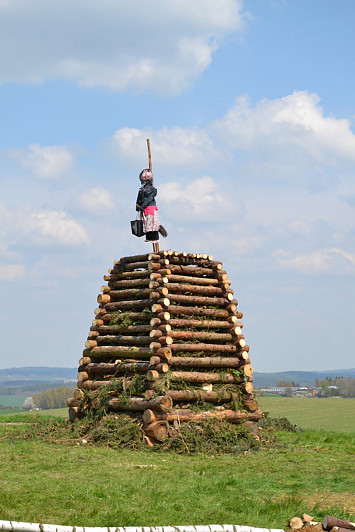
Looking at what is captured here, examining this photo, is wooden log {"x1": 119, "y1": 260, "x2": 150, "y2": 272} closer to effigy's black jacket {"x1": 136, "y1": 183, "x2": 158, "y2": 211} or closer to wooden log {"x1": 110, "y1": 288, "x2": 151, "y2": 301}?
wooden log {"x1": 110, "y1": 288, "x2": 151, "y2": 301}

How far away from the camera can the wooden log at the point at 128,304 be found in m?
18.9

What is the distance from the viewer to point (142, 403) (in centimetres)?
1698

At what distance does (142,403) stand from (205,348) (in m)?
2.68

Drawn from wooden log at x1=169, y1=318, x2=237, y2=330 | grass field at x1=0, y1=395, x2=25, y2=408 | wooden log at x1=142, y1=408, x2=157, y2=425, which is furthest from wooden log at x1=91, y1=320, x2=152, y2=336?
grass field at x1=0, y1=395, x2=25, y2=408

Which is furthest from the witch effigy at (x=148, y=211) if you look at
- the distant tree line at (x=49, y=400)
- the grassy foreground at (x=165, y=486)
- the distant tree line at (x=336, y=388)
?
the distant tree line at (x=49, y=400)

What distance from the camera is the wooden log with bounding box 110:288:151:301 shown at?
19.2m

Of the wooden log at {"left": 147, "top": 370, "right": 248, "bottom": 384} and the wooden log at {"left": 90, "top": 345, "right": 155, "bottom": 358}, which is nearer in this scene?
the wooden log at {"left": 147, "top": 370, "right": 248, "bottom": 384}

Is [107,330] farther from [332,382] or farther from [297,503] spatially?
[332,382]

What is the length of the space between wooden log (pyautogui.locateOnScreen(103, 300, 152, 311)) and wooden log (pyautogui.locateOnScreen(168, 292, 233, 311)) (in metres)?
0.76

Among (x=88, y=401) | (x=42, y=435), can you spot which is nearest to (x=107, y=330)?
(x=88, y=401)

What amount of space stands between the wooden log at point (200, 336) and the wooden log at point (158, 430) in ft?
8.36

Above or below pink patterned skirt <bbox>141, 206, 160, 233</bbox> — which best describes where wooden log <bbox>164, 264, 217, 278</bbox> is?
below

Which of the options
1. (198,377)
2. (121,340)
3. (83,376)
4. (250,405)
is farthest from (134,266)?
(250,405)

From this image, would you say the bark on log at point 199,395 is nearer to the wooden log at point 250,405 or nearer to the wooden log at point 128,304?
the wooden log at point 250,405
